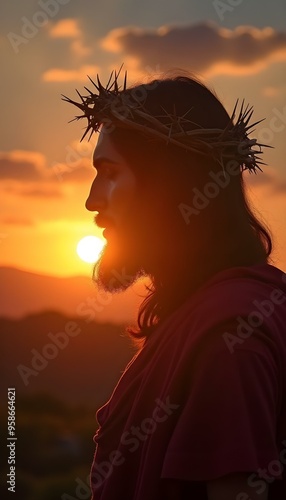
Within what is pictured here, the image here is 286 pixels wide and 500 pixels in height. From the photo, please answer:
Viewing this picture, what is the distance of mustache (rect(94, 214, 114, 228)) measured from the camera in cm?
280

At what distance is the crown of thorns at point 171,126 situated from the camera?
2.82 metres

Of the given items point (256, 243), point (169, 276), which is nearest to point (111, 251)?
point (169, 276)

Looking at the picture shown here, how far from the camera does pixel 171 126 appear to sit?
281cm

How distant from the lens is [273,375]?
223 cm

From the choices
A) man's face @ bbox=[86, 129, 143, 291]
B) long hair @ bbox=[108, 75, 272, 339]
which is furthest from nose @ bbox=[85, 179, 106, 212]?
long hair @ bbox=[108, 75, 272, 339]

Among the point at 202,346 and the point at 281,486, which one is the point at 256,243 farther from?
the point at 281,486

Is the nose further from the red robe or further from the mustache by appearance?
the red robe

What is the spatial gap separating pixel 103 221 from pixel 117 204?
89 mm

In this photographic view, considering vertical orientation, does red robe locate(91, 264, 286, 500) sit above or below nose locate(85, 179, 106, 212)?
below
